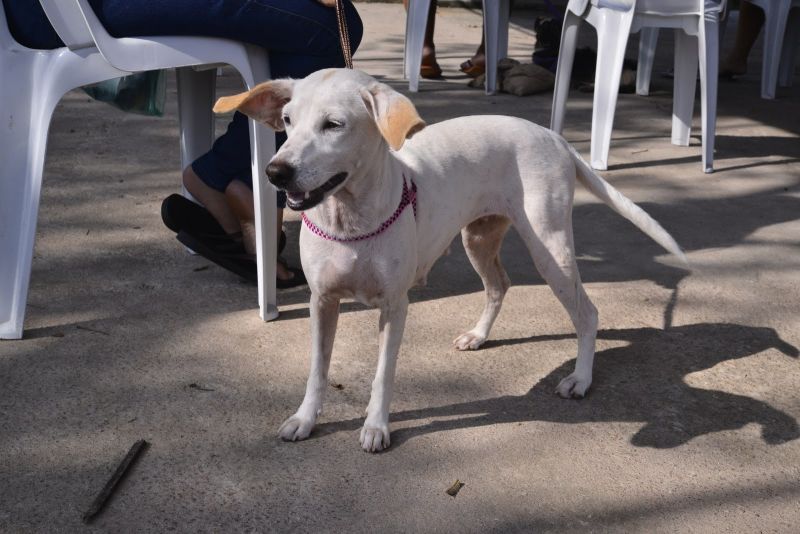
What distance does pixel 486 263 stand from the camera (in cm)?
321

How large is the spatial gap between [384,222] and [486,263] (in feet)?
2.73

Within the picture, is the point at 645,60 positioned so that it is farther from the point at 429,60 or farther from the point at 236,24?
the point at 236,24

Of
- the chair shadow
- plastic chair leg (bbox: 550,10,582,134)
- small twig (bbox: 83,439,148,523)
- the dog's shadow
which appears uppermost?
plastic chair leg (bbox: 550,10,582,134)

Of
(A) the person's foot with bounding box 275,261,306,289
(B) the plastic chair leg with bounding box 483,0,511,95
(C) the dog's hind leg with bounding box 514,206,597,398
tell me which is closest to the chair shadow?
(B) the plastic chair leg with bounding box 483,0,511,95

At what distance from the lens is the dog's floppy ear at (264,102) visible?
8.03 feet

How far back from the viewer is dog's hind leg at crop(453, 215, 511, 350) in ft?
10.3

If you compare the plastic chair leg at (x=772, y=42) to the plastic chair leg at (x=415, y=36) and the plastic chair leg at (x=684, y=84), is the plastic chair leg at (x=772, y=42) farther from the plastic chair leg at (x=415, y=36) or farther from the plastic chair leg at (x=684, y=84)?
the plastic chair leg at (x=415, y=36)

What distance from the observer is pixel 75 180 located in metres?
4.60

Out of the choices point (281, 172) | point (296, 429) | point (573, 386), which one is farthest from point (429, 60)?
point (281, 172)

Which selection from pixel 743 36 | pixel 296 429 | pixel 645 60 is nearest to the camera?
pixel 296 429

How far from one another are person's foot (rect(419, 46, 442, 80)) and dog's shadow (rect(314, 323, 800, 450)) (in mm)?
4427

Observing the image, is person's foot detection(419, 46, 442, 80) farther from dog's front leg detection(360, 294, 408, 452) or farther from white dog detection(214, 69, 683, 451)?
dog's front leg detection(360, 294, 408, 452)

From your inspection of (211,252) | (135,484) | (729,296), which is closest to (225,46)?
(211,252)

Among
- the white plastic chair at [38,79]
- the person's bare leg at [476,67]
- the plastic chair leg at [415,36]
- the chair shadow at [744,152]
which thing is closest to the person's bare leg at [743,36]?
the chair shadow at [744,152]
